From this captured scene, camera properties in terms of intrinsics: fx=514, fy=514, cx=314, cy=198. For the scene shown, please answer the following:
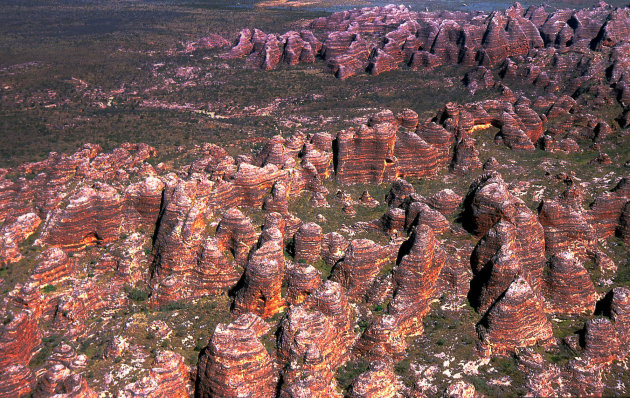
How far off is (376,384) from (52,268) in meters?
24.7

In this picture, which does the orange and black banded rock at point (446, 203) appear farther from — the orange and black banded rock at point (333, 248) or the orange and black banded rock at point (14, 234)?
the orange and black banded rock at point (14, 234)

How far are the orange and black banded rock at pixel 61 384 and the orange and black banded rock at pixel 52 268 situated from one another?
1091cm

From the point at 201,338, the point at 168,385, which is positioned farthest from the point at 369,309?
the point at 168,385

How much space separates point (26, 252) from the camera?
40.0m

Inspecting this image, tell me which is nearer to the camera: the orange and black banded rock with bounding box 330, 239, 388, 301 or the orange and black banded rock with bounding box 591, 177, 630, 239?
the orange and black banded rock with bounding box 330, 239, 388, 301

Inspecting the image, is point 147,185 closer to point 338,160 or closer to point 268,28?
point 338,160

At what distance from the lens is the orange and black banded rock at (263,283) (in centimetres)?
3309

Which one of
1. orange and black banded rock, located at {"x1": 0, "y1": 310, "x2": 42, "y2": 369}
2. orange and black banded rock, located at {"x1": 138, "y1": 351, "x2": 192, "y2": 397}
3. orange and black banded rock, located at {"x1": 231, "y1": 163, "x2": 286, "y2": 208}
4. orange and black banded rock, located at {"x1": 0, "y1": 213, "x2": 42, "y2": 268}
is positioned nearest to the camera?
orange and black banded rock, located at {"x1": 138, "y1": 351, "x2": 192, "y2": 397}

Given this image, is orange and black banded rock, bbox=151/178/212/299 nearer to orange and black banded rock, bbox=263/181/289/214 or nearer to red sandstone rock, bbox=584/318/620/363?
orange and black banded rock, bbox=263/181/289/214

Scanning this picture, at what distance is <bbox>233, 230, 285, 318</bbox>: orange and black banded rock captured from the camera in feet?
109

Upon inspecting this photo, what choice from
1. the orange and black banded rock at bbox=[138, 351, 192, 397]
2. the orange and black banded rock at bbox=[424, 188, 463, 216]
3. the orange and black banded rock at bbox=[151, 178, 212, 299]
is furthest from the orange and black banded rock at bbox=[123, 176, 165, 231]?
the orange and black banded rock at bbox=[424, 188, 463, 216]

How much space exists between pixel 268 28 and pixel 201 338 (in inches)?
6626

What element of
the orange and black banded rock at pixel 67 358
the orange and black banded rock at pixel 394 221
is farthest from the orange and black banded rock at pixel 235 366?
the orange and black banded rock at pixel 394 221

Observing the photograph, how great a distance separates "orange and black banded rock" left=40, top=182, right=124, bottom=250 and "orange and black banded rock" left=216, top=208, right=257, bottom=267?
9.59 meters
